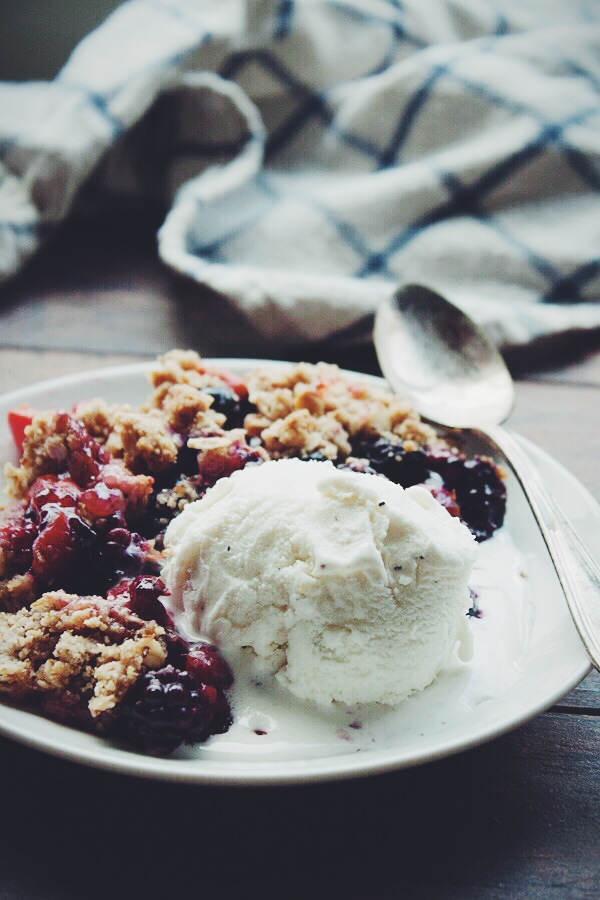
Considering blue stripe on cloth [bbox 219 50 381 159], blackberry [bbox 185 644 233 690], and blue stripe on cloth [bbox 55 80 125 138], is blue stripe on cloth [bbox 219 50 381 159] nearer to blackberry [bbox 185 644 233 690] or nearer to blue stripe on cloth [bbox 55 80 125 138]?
blue stripe on cloth [bbox 55 80 125 138]

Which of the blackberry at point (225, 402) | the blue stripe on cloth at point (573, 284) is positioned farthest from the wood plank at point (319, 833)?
the blue stripe on cloth at point (573, 284)

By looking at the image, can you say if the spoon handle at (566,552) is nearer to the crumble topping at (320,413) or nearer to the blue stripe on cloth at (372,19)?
the crumble topping at (320,413)

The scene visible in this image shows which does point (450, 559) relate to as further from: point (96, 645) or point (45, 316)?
point (45, 316)

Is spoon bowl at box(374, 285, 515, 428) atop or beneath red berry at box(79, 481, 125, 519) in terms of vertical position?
beneath

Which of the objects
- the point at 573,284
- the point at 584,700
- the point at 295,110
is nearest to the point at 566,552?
the point at 584,700

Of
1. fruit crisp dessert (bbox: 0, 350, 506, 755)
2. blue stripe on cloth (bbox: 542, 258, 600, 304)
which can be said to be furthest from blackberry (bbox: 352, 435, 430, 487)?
blue stripe on cloth (bbox: 542, 258, 600, 304)

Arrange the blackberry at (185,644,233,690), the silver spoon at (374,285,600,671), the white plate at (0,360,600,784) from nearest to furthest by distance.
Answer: the white plate at (0,360,600,784) < the blackberry at (185,644,233,690) < the silver spoon at (374,285,600,671)
